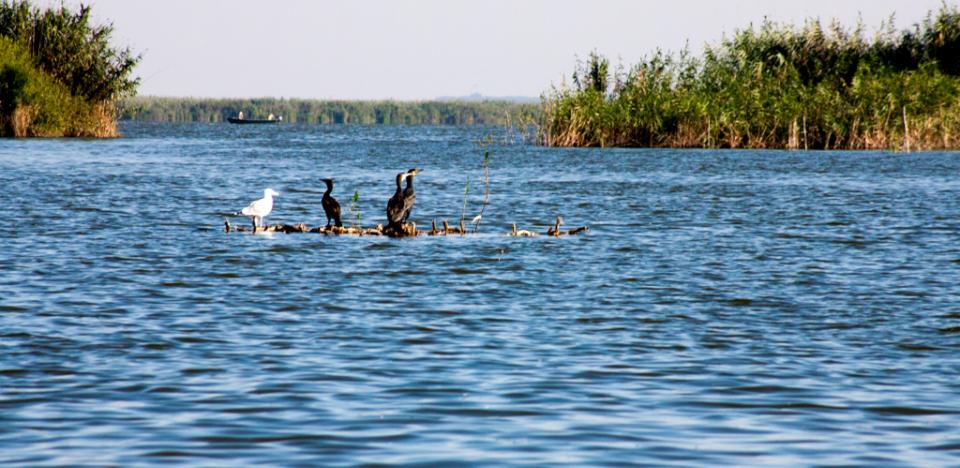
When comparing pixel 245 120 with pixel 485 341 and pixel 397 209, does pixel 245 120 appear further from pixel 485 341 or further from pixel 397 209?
pixel 485 341

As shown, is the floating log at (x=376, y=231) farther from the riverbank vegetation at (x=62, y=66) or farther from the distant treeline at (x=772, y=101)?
the riverbank vegetation at (x=62, y=66)

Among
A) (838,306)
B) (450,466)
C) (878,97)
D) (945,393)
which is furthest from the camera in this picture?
(878,97)

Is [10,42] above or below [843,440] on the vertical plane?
above

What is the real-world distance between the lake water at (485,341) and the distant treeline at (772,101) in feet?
84.3

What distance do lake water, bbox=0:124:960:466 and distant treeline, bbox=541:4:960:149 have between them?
84.3 ft

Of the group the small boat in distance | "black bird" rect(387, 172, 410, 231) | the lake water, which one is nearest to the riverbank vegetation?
the lake water

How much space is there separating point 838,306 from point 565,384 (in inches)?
226

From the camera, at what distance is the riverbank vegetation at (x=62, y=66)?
6400 cm

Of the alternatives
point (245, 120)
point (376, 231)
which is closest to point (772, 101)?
point (376, 231)

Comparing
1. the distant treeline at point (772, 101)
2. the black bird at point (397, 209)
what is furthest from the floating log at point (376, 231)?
the distant treeline at point (772, 101)

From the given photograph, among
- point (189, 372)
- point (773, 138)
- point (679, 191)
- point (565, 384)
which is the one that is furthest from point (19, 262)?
point (773, 138)

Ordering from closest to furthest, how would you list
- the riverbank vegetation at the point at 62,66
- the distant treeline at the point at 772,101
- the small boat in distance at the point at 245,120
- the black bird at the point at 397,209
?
1. the black bird at the point at 397,209
2. the distant treeline at the point at 772,101
3. the riverbank vegetation at the point at 62,66
4. the small boat in distance at the point at 245,120

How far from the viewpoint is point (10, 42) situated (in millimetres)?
63469

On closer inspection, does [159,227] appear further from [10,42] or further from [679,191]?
[10,42]
